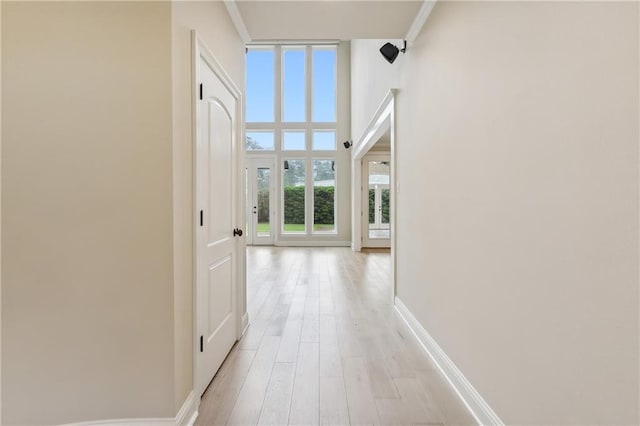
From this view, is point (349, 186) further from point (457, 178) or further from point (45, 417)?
point (45, 417)

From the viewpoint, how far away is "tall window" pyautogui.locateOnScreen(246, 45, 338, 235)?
8.54 metres

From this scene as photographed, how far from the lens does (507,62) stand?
138cm

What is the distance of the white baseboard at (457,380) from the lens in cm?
156

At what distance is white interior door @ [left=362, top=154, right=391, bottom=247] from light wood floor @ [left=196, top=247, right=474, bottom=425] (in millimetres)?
3984

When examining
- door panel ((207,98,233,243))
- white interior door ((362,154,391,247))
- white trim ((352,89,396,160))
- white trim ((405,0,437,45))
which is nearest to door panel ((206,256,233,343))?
door panel ((207,98,233,243))

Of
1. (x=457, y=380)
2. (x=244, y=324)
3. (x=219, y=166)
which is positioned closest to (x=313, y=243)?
(x=244, y=324)

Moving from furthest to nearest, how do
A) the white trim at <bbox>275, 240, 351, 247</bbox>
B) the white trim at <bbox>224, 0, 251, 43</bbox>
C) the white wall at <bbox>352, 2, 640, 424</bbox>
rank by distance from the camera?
1. the white trim at <bbox>275, 240, 351, 247</bbox>
2. the white trim at <bbox>224, 0, 251, 43</bbox>
3. the white wall at <bbox>352, 2, 640, 424</bbox>

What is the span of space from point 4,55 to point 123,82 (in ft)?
1.81

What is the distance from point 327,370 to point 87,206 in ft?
5.57

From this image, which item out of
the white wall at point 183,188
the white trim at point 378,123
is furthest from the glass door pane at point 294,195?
the white wall at point 183,188

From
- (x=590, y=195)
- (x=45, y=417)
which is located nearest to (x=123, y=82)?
(x=45, y=417)

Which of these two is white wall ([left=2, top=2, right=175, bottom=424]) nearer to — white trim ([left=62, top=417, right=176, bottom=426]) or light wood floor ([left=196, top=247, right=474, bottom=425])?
white trim ([left=62, top=417, right=176, bottom=426])

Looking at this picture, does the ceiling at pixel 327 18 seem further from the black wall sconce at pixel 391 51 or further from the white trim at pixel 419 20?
the black wall sconce at pixel 391 51

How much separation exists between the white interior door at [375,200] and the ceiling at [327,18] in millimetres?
5041
